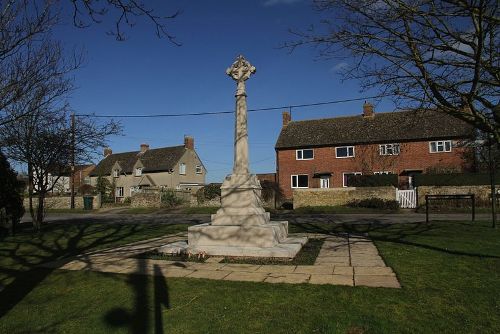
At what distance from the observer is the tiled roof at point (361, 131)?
36125mm

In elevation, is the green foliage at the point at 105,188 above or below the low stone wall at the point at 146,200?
above

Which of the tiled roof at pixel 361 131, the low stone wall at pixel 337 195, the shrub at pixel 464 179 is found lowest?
the low stone wall at pixel 337 195

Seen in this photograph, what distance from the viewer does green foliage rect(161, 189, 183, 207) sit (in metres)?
37.0

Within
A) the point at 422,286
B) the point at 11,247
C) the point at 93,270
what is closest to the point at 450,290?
the point at 422,286

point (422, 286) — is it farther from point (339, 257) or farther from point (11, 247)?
point (11, 247)

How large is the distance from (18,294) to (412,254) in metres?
7.55

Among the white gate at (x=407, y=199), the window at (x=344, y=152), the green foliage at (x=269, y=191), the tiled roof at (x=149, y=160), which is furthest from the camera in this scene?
the tiled roof at (x=149, y=160)

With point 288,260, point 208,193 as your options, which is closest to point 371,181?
point 208,193

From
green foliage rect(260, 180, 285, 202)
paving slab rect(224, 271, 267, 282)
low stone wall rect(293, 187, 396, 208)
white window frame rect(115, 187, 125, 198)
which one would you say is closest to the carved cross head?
paving slab rect(224, 271, 267, 282)

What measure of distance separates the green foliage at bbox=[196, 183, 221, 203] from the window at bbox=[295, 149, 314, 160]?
10.3 metres

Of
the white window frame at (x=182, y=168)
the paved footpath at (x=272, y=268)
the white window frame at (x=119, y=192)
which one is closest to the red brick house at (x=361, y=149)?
the white window frame at (x=182, y=168)

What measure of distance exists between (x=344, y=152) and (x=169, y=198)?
17.2m

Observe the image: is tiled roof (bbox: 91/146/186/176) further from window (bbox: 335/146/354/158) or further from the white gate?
the white gate

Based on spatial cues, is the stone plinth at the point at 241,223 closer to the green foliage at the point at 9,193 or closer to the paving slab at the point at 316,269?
the paving slab at the point at 316,269
